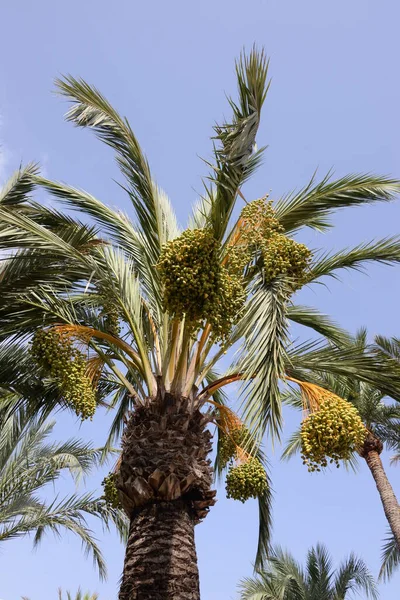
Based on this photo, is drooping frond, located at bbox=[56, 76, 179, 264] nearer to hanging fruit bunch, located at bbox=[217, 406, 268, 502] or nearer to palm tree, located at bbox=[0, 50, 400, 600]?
palm tree, located at bbox=[0, 50, 400, 600]

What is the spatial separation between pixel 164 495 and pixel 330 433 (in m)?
1.51

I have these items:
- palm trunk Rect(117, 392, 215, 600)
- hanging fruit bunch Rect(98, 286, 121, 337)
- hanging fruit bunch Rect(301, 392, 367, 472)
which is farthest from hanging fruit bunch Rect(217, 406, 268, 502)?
hanging fruit bunch Rect(98, 286, 121, 337)

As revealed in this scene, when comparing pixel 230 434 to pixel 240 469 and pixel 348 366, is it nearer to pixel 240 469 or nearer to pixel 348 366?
pixel 240 469

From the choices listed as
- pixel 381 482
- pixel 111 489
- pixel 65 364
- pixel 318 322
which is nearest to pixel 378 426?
pixel 381 482

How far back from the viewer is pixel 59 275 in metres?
6.00

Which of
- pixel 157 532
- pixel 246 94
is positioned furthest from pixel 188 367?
pixel 246 94

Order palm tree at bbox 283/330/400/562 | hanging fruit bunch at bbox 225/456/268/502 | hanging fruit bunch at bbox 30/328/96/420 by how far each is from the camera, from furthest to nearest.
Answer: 1. palm tree at bbox 283/330/400/562
2. hanging fruit bunch at bbox 225/456/268/502
3. hanging fruit bunch at bbox 30/328/96/420

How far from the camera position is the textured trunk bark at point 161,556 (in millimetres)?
4664

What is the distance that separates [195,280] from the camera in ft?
13.9

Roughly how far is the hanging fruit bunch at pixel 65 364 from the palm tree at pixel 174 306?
0.01 metres

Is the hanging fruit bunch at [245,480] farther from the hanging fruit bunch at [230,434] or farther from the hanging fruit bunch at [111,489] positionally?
the hanging fruit bunch at [111,489]

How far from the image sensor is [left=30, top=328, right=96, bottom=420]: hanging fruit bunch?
17.1 ft

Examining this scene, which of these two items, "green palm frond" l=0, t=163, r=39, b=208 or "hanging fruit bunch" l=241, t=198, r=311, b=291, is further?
"green palm frond" l=0, t=163, r=39, b=208

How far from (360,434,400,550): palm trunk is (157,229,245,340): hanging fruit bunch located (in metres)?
9.82
